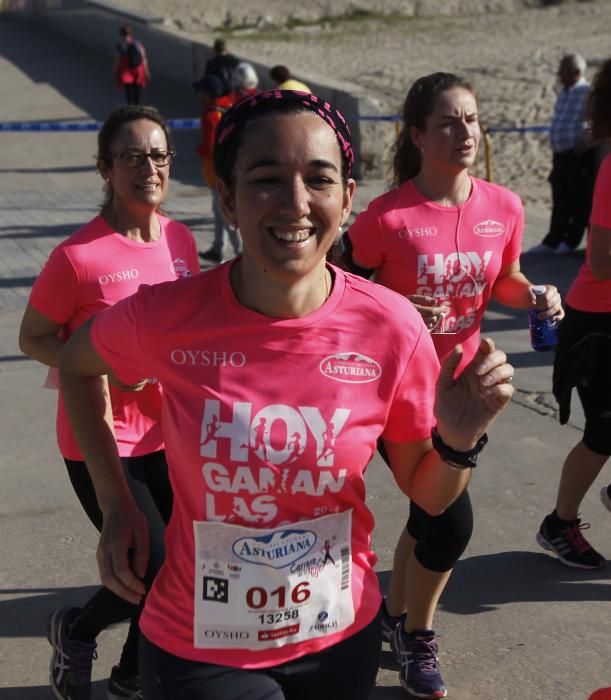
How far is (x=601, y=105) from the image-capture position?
4.86 meters

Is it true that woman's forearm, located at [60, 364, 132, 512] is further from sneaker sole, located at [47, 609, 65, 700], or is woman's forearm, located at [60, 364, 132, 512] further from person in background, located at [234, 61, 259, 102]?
person in background, located at [234, 61, 259, 102]

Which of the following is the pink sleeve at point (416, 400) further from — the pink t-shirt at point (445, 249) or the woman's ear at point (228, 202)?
the pink t-shirt at point (445, 249)

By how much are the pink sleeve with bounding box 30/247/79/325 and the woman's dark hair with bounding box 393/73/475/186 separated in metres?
1.44

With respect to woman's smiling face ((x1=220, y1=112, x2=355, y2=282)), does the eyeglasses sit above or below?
below

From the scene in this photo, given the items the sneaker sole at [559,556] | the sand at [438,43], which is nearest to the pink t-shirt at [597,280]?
the sneaker sole at [559,556]

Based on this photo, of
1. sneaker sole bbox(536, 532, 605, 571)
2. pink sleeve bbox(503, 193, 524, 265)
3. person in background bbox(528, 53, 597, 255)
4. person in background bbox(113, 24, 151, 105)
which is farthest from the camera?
person in background bbox(113, 24, 151, 105)

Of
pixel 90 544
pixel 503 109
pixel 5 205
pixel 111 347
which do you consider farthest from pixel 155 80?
pixel 111 347

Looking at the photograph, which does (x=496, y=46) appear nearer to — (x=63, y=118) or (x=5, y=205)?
(x=63, y=118)

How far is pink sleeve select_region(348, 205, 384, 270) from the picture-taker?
4320 mm

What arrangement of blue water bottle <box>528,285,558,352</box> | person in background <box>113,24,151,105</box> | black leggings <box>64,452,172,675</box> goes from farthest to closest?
1. person in background <box>113,24,151,105</box>
2. blue water bottle <box>528,285,558,352</box>
3. black leggings <box>64,452,172,675</box>

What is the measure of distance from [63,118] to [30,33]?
9437 mm

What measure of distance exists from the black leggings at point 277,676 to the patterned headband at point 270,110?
1033 mm

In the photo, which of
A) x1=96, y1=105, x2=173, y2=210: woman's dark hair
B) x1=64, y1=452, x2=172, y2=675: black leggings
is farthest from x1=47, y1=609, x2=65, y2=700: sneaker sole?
x1=96, y1=105, x2=173, y2=210: woman's dark hair

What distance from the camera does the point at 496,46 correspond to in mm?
27453
